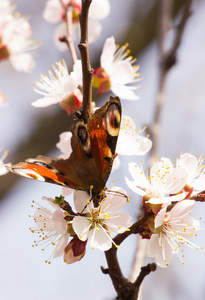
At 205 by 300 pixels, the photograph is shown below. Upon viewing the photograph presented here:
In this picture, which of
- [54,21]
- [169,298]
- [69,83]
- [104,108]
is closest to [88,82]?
[104,108]

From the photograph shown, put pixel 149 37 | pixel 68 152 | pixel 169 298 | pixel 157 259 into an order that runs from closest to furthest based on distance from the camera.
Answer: pixel 157 259 < pixel 68 152 < pixel 149 37 < pixel 169 298

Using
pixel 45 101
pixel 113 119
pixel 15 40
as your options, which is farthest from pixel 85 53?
pixel 15 40

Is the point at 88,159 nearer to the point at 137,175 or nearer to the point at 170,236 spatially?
the point at 137,175

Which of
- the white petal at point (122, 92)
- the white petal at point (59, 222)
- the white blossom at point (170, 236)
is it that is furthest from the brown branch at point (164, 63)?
the white petal at point (59, 222)

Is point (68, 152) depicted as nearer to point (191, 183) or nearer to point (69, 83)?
point (69, 83)

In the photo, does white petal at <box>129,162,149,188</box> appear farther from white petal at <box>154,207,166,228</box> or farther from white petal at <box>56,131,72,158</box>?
white petal at <box>56,131,72,158</box>

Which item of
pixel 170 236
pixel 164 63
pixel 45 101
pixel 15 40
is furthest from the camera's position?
pixel 164 63

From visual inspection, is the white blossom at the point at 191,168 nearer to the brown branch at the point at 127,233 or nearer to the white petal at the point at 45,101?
the brown branch at the point at 127,233
